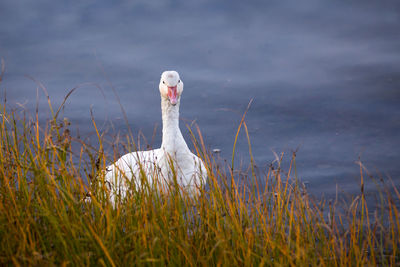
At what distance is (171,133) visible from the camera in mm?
6508

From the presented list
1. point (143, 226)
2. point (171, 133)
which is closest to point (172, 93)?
point (171, 133)

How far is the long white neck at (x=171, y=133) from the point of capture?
634 cm

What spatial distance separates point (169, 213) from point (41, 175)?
38.8 inches

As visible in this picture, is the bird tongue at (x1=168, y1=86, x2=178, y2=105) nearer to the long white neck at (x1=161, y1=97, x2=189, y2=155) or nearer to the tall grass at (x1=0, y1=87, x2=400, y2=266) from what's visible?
the long white neck at (x1=161, y1=97, x2=189, y2=155)

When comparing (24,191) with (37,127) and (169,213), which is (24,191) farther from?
(169,213)

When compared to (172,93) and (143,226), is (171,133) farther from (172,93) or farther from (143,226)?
(143,226)

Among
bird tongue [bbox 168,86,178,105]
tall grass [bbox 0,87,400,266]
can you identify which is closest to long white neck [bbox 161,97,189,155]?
bird tongue [bbox 168,86,178,105]

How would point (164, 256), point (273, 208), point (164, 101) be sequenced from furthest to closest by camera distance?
point (164, 101)
point (273, 208)
point (164, 256)

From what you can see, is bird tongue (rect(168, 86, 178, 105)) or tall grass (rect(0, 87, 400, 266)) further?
bird tongue (rect(168, 86, 178, 105))

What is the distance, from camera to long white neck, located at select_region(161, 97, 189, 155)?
20.8 ft

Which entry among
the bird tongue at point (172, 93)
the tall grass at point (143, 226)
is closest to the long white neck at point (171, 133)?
the bird tongue at point (172, 93)

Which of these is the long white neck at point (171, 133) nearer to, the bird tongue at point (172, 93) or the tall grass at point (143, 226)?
the bird tongue at point (172, 93)

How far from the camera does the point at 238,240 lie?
3439 mm

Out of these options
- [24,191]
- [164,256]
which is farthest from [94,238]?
[24,191]
